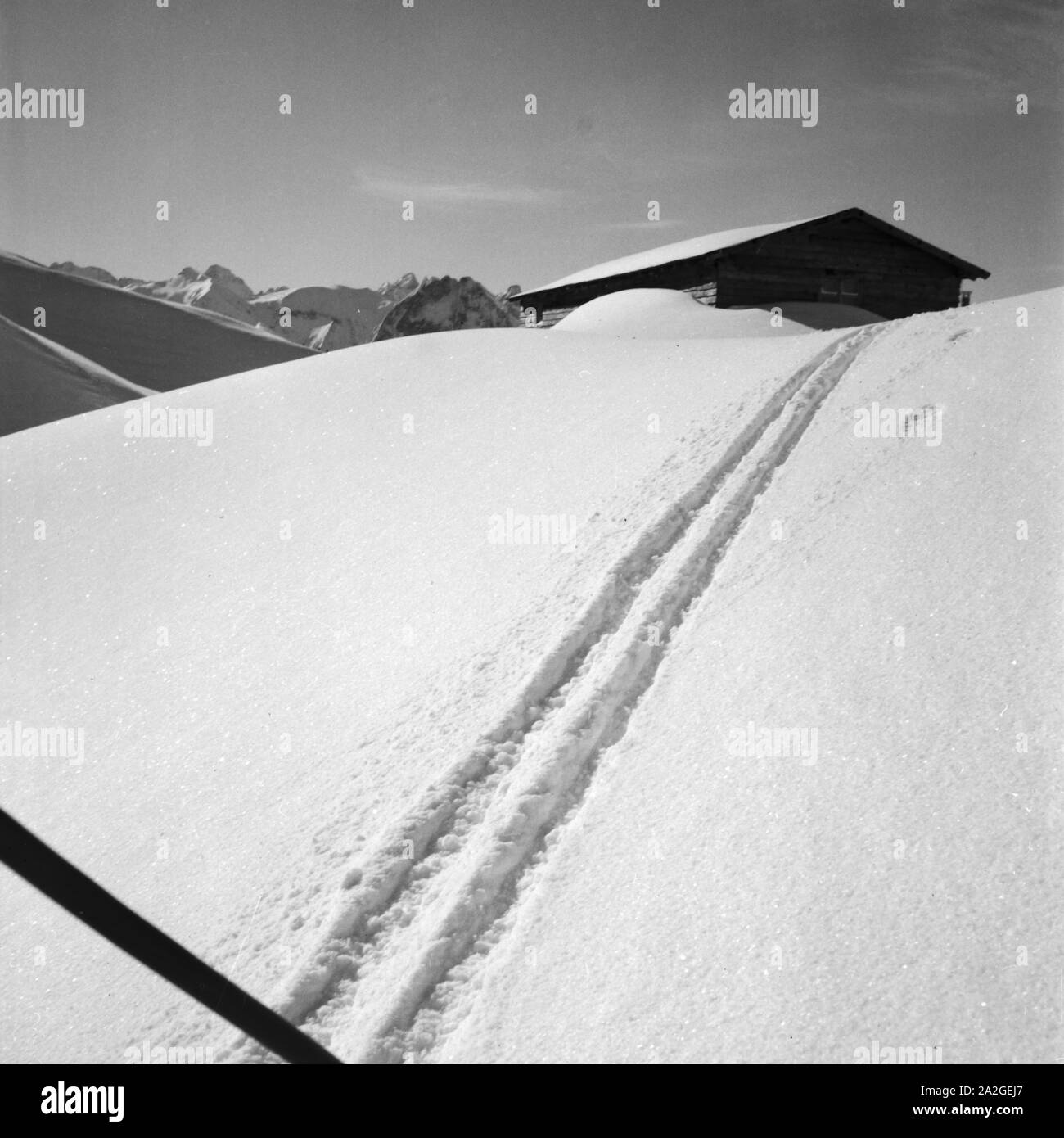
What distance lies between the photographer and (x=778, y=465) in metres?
6.05

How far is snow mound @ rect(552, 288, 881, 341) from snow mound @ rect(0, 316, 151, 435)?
22574mm

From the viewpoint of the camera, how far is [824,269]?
19.1 meters

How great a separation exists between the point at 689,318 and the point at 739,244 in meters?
2.94

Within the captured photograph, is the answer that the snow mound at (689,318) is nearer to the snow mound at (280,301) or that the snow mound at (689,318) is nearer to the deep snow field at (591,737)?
the deep snow field at (591,737)

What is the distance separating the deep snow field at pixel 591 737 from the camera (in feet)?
9.02

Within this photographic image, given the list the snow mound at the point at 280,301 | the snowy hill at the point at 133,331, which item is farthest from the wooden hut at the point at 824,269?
the snow mound at the point at 280,301

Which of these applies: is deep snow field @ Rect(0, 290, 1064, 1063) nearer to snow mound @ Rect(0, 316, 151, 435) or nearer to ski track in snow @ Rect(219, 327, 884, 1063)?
ski track in snow @ Rect(219, 327, 884, 1063)

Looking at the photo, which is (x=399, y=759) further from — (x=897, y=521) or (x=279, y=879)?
(x=897, y=521)

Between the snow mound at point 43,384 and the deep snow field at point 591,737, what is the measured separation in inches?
1214

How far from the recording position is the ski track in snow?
280 centimetres

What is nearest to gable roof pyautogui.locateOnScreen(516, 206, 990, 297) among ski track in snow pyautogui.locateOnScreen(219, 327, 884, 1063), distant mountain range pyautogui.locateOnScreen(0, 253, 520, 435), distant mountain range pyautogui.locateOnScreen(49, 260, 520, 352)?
distant mountain range pyautogui.locateOnScreen(0, 253, 520, 435)

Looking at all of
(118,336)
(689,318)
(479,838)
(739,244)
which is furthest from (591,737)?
(118,336)
